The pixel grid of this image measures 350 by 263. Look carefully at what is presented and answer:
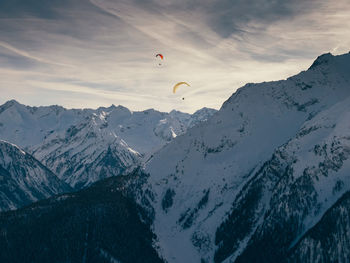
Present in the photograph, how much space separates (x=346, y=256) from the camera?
19775 cm
